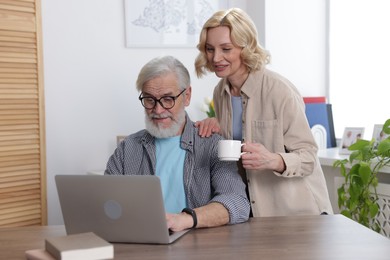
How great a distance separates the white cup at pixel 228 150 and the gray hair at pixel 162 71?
33 cm

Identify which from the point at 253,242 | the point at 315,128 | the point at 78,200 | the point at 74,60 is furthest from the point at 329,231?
the point at 74,60

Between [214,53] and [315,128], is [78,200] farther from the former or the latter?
[315,128]

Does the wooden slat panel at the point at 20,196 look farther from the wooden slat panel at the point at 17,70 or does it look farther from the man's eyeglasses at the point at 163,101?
the man's eyeglasses at the point at 163,101

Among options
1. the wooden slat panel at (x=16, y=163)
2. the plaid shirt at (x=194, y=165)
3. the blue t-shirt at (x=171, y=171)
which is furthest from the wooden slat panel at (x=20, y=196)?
the blue t-shirt at (x=171, y=171)

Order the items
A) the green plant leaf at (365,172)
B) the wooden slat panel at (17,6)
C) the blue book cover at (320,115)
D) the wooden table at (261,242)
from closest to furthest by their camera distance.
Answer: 1. the wooden table at (261,242)
2. the green plant leaf at (365,172)
3. the wooden slat panel at (17,6)
4. the blue book cover at (320,115)

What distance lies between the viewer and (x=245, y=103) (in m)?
2.45

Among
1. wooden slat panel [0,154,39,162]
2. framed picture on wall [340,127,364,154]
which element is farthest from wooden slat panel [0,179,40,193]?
framed picture on wall [340,127,364,154]

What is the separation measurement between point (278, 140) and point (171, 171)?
1.47 ft

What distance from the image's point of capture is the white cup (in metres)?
2.06

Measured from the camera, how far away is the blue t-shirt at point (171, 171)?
87.4 inches

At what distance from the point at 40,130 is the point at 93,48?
646 millimetres

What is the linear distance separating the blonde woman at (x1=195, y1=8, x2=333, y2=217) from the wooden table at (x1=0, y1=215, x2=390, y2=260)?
375mm

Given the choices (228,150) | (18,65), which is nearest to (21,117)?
(18,65)

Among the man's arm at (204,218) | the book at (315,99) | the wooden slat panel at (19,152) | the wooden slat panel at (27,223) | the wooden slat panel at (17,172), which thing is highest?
the book at (315,99)
